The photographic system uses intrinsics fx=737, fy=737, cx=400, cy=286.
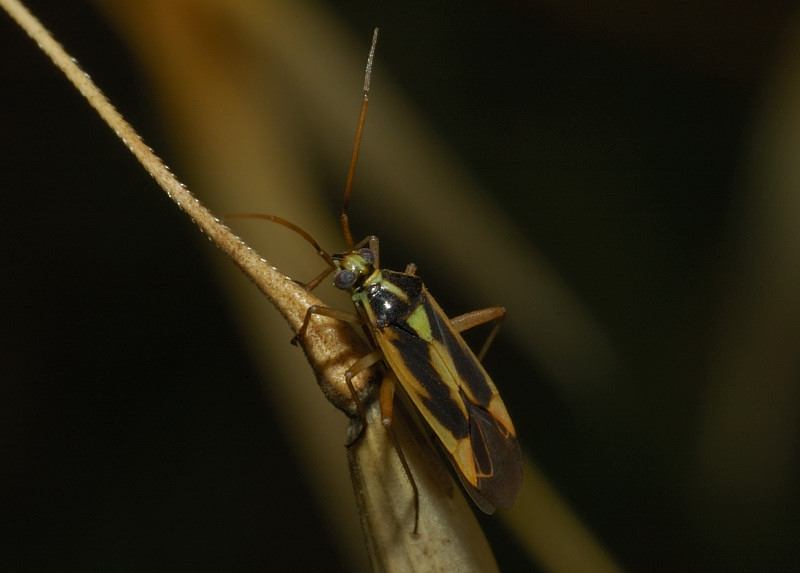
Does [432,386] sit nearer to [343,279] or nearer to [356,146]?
[343,279]

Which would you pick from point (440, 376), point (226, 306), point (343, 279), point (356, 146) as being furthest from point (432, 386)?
point (226, 306)

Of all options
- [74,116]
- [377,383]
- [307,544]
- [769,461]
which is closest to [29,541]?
[307,544]

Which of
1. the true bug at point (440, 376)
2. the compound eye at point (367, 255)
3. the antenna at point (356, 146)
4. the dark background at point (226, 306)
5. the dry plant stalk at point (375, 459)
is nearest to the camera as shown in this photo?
the dry plant stalk at point (375, 459)

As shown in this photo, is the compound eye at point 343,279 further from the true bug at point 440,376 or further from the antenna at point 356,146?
the antenna at point 356,146

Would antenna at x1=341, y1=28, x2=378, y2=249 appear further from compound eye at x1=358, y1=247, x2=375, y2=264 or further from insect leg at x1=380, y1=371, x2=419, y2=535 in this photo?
insect leg at x1=380, y1=371, x2=419, y2=535

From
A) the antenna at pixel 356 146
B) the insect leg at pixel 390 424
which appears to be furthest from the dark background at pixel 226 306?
the insect leg at pixel 390 424

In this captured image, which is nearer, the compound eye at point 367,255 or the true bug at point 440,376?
the true bug at point 440,376

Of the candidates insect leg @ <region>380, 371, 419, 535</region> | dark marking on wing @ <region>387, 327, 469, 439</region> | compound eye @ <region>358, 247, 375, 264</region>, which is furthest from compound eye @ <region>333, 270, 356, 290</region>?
insect leg @ <region>380, 371, 419, 535</region>
